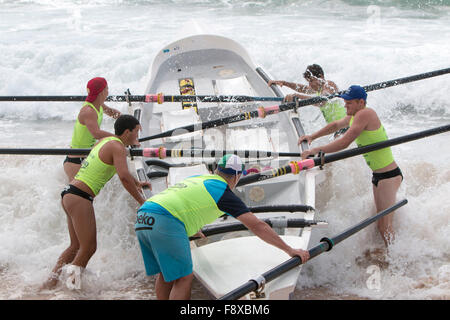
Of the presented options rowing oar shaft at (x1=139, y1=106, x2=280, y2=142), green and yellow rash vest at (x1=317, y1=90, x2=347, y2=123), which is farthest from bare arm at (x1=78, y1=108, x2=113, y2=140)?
green and yellow rash vest at (x1=317, y1=90, x2=347, y2=123)

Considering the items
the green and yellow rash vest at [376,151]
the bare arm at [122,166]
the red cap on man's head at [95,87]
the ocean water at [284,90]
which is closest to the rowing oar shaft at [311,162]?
the green and yellow rash vest at [376,151]

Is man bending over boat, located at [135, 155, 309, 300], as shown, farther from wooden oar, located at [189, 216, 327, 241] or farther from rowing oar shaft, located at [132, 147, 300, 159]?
rowing oar shaft, located at [132, 147, 300, 159]

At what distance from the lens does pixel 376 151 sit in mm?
4031

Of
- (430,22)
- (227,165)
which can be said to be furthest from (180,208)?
(430,22)

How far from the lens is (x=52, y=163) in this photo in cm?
619

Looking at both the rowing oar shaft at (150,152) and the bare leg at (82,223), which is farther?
the rowing oar shaft at (150,152)

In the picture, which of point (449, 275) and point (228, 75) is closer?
point (449, 275)

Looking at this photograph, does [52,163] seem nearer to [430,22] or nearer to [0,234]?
[0,234]

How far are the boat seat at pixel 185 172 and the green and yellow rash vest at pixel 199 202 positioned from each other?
1391mm

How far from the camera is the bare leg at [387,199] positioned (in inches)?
160

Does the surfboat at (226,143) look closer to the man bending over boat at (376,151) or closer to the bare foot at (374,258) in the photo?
the man bending over boat at (376,151)

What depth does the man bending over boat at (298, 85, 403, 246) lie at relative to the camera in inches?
154

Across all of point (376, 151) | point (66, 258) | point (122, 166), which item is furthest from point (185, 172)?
point (376, 151)
